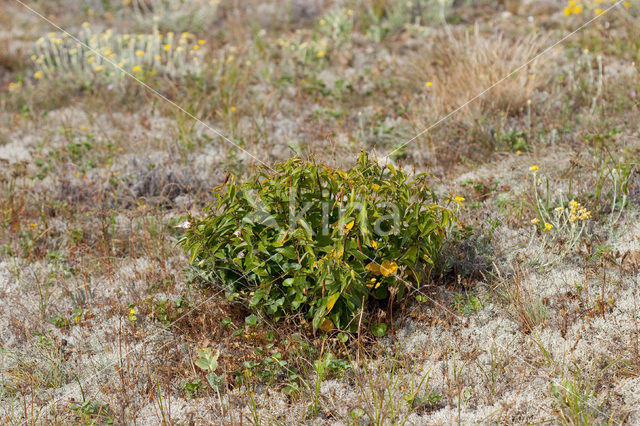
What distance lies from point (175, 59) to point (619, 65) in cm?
518

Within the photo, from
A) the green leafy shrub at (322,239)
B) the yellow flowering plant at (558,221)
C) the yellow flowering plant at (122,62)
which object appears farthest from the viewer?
the yellow flowering plant at (122,62)

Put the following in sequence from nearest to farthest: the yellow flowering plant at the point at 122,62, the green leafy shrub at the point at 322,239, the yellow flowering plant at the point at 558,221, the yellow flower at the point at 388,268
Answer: the green leafy shrub at the point at 322,239 < the yellow flower at the point at 388,268 < the yellow flowering plant at the point at 558,221 < the yellow flowering plant at the point at 122,62

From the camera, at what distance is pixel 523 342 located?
10.1 ft

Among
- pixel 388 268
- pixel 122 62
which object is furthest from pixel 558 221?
pixel 122 62

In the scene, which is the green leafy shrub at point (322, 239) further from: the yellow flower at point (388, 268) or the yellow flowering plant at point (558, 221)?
the yellow flowering plant at point (558, 221)

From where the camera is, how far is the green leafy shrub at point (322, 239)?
300 centimetres

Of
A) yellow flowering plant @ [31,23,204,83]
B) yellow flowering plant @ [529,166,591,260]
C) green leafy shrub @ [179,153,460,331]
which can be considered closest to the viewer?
green leafy shrub @ [179,153,460,331]

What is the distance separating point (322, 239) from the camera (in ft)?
10.1

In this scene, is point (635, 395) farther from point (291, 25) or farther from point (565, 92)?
point (291, 25)

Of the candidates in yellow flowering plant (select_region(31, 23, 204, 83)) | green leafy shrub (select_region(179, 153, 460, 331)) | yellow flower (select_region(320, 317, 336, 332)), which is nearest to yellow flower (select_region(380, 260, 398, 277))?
green leafy shrub (select_region(179, 153, 460, 331))

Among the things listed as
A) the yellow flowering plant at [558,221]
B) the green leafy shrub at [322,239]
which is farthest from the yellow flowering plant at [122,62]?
the yellow flowering plant at [558,221]

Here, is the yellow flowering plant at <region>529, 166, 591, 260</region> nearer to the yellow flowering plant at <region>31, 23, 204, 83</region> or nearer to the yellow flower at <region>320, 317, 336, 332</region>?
the yellow flower at <region>320, 317, 336, 332</region>

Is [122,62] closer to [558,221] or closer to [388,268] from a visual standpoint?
[388,268]

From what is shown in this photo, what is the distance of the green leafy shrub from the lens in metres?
3.00
